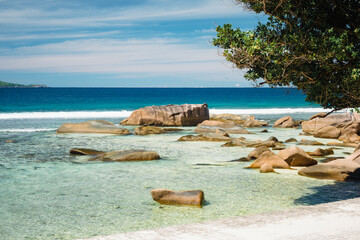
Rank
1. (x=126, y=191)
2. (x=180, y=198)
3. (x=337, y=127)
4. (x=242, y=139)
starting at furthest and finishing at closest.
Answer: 1. (x=337, y=127)
2. (x=242, y=139)
3. (x=126, y=191)
4. (x=180, y=198)

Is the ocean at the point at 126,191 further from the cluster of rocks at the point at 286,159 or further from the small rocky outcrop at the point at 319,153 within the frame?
the small rocky outcrop at the point at 319,153

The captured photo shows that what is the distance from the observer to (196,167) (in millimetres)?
12250

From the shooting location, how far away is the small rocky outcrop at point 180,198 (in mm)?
8070

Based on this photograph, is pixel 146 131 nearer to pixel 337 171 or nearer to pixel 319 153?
pixel 319 153

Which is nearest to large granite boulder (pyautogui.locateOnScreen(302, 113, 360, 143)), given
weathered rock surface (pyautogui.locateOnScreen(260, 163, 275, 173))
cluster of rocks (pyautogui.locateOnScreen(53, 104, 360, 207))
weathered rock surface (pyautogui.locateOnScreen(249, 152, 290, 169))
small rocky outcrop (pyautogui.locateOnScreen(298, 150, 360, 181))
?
cluster of rocks (pyautogui.locateOnScreen(53, 104, 360, 207))

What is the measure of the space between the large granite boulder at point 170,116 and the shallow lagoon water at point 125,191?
12.6m

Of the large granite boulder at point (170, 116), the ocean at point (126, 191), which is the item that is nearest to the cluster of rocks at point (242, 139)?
the large granite boulder at point (170, 116)

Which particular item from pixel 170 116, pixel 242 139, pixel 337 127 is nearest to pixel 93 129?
pixel 170 116

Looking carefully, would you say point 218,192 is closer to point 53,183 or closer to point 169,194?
point 169,194

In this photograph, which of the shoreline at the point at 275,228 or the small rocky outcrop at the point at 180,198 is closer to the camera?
the shoreline at the point at 275,228

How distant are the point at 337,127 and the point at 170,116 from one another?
430 inches

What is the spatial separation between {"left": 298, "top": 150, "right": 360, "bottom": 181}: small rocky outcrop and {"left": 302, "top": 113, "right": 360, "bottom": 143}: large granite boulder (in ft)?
25.5

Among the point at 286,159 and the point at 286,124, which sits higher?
the point at 286,124

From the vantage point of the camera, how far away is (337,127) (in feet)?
70.3
